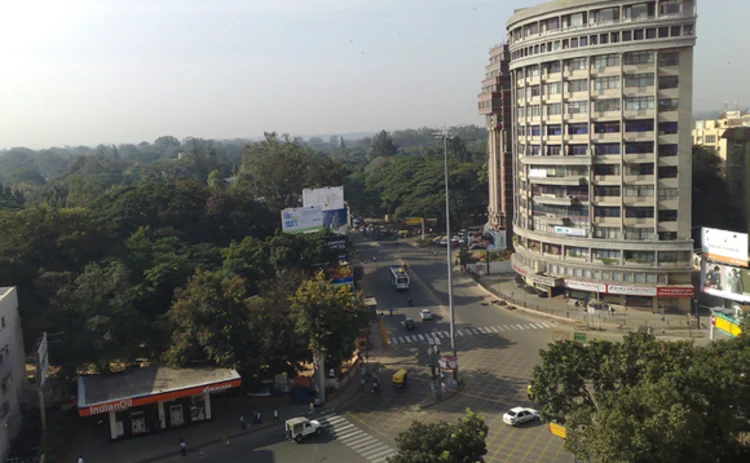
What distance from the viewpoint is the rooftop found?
92.0 feet

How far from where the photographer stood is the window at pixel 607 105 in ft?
148

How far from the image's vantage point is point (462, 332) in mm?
43625

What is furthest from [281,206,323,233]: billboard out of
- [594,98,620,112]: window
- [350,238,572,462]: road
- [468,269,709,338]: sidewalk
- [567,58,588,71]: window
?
[594,98,620,112]: window

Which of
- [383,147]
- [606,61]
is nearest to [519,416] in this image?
[606,61]

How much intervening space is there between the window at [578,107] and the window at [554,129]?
151 centimetres

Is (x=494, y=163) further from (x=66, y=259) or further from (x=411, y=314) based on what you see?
(x=66, y=259)

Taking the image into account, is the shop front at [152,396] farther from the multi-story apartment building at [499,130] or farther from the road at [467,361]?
the multi-story apartment building at [499,130]

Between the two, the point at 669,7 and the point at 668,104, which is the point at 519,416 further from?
the point at 669,7

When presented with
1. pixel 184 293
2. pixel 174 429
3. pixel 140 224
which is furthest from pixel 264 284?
pixel 140 224

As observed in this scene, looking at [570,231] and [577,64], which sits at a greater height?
[577,64]

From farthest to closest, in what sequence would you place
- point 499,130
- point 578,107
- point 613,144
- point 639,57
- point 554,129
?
point 499,130 → point 554,129 → point 578,107 → point 613,144 → point 639,57

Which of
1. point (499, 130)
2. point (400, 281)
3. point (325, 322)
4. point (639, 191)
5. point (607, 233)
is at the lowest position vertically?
point (400, 281)

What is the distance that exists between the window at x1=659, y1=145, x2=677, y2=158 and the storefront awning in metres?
33.2

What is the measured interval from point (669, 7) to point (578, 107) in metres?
8.80
